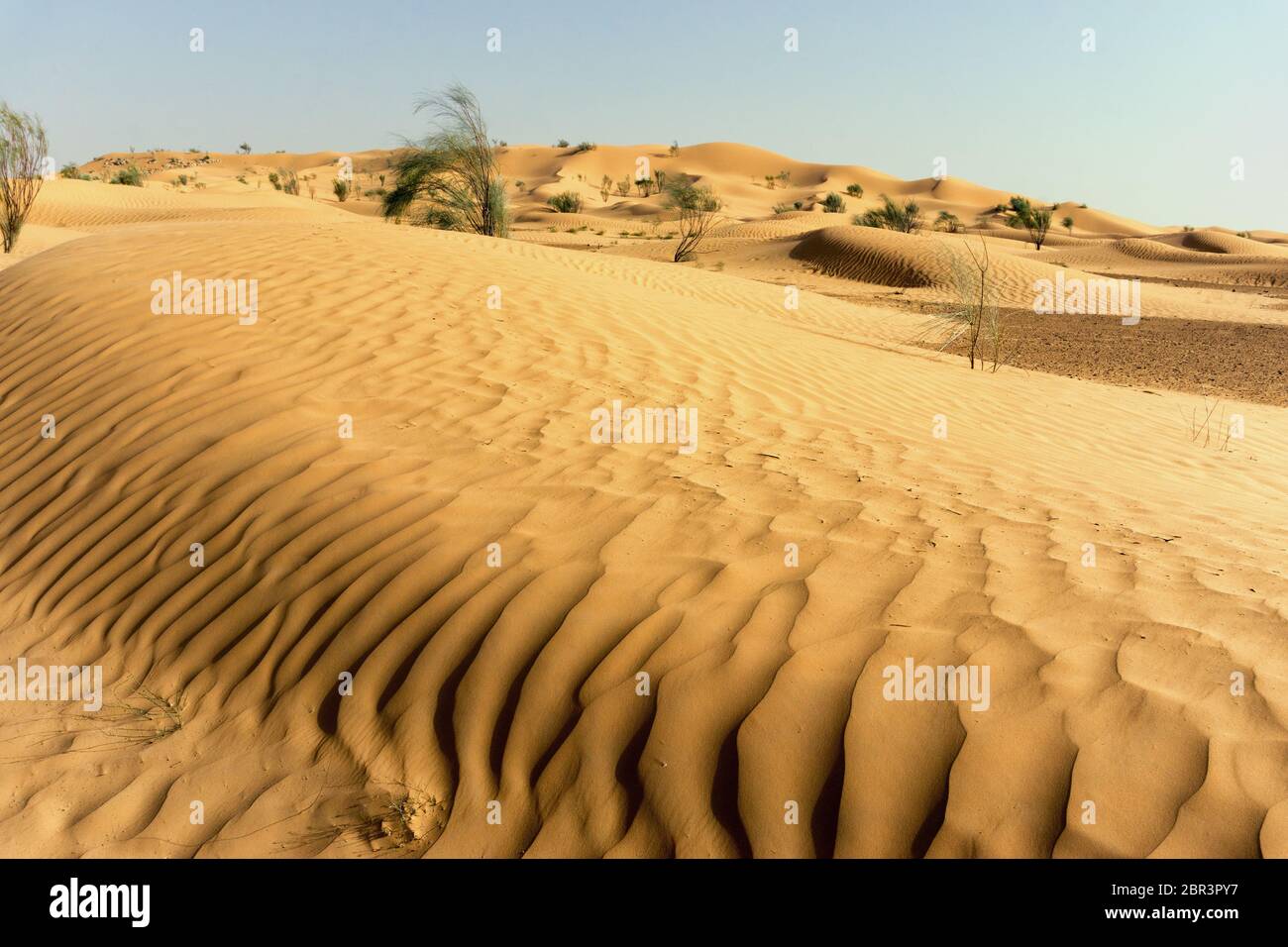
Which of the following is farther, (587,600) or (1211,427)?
(1211,427)

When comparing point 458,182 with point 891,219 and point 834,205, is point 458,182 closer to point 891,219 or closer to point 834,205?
point 891,219

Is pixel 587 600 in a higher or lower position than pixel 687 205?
lower

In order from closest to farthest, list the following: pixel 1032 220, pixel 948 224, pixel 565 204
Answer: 1. pixel 1032 220
2. pixel 565 204
3. pixel 948 224

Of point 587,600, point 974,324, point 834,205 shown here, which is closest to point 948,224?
point 834,205

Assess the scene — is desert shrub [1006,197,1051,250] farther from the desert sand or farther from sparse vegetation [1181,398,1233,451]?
the desert sand

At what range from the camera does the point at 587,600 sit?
2.95m

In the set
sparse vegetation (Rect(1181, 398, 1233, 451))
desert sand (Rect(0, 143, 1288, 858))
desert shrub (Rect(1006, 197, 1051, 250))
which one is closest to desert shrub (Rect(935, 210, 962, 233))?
desert shrub (Rect(1006, 197, 1051, 250))

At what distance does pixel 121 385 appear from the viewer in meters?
5.30

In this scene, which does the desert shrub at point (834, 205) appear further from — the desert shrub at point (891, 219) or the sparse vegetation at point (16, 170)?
the sparse vegetation at point (16, 170)

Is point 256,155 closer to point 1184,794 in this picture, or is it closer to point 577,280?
point 577,280

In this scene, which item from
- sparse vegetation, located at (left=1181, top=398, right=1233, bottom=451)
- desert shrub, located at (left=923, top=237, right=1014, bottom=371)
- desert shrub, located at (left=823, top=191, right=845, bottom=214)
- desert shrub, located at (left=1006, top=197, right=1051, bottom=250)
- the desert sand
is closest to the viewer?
the desert sand

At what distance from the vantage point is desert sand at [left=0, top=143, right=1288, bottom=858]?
7.46 ft
